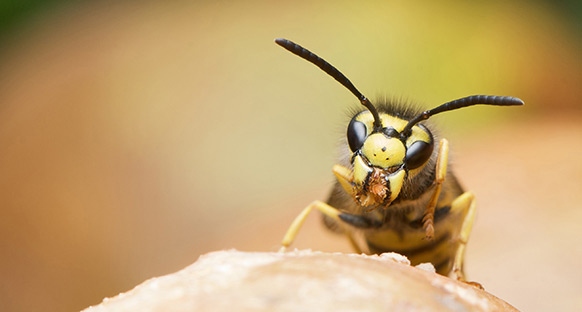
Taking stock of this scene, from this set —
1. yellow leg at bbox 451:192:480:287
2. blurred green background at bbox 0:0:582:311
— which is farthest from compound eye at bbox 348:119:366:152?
blurred green background at bbox 0:0:582:311

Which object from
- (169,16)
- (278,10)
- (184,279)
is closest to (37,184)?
(169,16)

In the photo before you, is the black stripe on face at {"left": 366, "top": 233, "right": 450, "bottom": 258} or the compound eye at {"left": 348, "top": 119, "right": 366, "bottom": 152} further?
the black stripe on face at {"left": 366, "top": 233, "right": 450, "bottom": 258}

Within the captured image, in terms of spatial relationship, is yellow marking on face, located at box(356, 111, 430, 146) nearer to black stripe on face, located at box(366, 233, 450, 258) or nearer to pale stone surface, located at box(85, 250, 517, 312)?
black stripe on face, located at box(366, 233, 450, 258)

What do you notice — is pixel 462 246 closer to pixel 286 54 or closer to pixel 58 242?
pixel 58 242

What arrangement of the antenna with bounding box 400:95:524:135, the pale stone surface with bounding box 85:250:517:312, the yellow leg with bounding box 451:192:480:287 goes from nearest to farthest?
the pale stone surface with bounding box 85:250:517:312 < the antenna with bounding box 400:95:524:135 < the yellow leg with bounding box 451:192:480:287

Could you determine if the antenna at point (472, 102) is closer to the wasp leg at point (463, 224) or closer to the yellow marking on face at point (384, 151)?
the yellow marking on face at point (384, 151)

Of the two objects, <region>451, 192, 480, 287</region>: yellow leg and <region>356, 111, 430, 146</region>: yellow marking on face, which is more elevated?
<region>356, 111, 430, 146</region>: yellow marking on face

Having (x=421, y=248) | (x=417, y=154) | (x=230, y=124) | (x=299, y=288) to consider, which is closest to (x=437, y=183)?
(x=417, y=154)

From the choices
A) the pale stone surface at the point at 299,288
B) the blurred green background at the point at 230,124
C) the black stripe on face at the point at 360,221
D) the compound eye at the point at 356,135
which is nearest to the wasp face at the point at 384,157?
the compound eye at the point at 356,135
